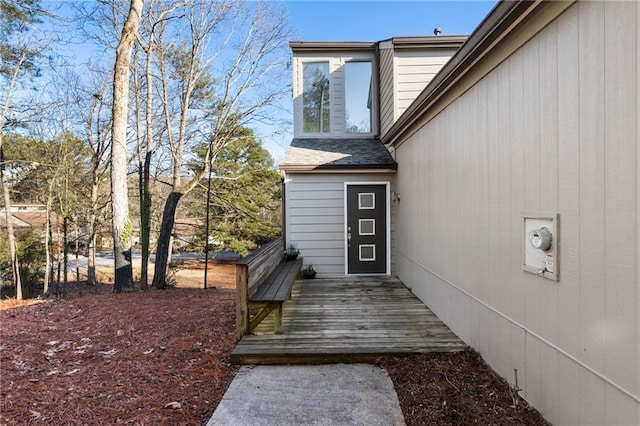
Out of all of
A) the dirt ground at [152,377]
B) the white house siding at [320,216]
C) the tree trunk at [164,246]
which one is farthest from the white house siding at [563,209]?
the tree trunk at [164,246]

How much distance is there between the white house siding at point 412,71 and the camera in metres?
6.95

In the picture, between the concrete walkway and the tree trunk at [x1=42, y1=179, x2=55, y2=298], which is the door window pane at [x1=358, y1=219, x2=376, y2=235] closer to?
the concrete walkway

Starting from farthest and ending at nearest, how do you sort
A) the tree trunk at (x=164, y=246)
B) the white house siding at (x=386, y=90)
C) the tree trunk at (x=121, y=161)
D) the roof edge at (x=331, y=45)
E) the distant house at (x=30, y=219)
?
the distant house at (x=30, y=219) → the tree trunk at (x=164, y=246) → the roof edge at (x=331, y=45) → the white house siding at (x=386, y=90) → the tree trunk at (x=121, y=161)

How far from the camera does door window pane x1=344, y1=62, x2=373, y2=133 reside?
803 cm

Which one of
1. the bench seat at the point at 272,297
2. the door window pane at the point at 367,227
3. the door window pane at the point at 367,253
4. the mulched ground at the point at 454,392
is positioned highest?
the door window pane at the point at 367,227

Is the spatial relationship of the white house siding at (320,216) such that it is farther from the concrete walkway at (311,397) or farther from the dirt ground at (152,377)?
the concrete walkway at (311,397)

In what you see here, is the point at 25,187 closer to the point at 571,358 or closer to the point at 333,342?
the point at 333,342

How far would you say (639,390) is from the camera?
151 cm

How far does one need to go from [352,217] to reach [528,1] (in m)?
4.69

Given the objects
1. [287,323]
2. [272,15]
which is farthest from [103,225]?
[287,323]

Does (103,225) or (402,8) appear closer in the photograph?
(402,8)

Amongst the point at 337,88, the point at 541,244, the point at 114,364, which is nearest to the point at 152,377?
the point at 114,364

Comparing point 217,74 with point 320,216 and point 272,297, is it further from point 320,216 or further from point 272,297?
point 272,297

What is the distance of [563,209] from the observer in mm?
2018
